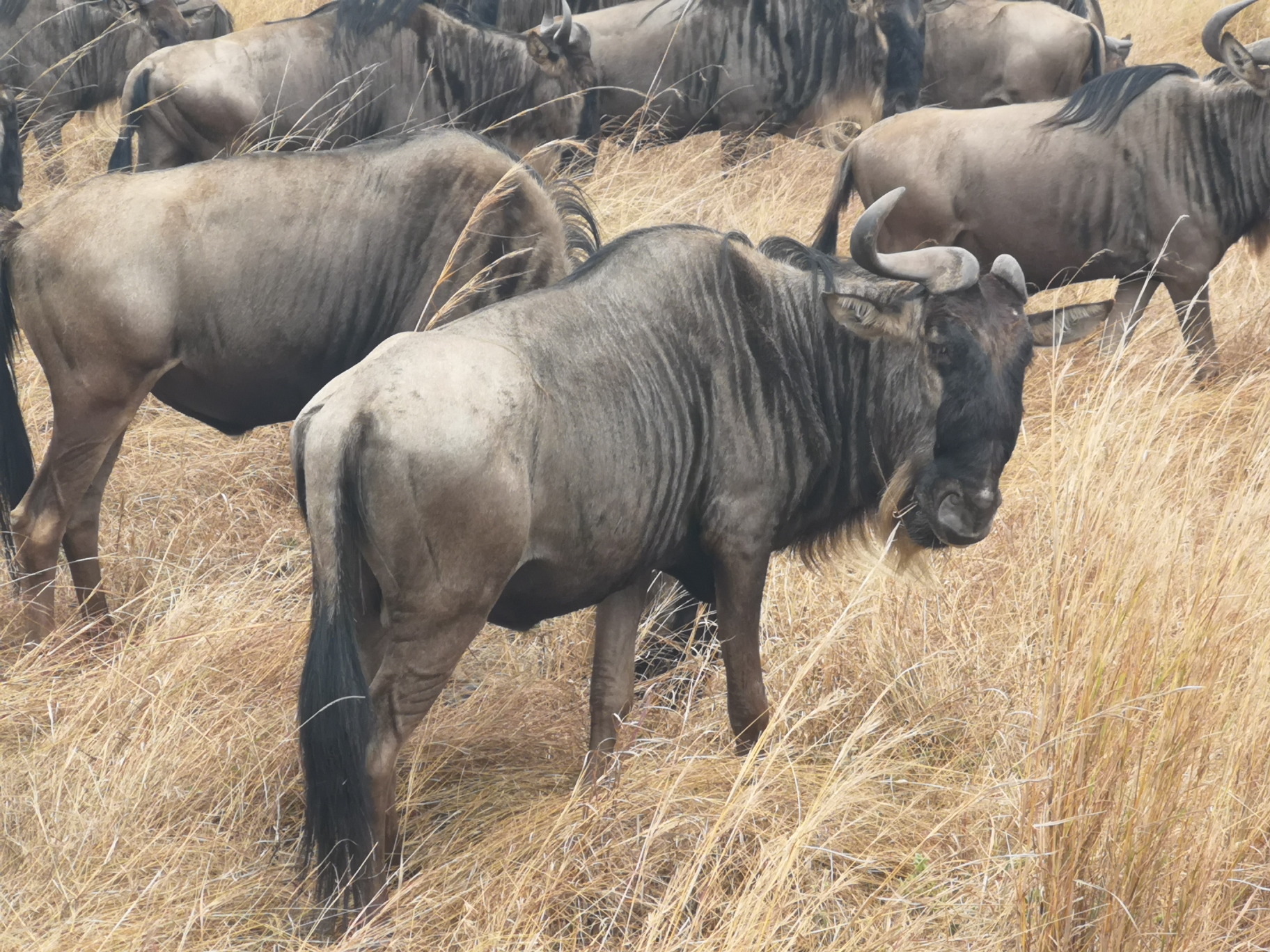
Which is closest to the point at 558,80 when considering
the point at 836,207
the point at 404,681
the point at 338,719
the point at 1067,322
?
the point at 836,207

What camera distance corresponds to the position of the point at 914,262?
10.3ft

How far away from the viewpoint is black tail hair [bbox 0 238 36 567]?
3.81 metres

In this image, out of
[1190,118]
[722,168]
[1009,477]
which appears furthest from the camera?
[722,168]

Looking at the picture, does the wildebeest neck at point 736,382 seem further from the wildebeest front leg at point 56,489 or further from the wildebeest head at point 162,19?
the wildebeest head at point 162,19

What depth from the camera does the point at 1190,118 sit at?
5801 mm

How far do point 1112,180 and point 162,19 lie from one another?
5.73m

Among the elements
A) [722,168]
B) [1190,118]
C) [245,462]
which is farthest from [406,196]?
[722,168]

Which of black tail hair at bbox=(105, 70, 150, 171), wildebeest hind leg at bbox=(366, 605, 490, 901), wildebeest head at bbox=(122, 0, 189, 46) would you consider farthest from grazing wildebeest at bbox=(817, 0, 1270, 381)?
wildebeest head at bbox=(122, 0, 189, 46)

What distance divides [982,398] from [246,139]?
3.89m

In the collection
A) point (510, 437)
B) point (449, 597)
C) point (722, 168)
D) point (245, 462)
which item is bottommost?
point (722, 168)

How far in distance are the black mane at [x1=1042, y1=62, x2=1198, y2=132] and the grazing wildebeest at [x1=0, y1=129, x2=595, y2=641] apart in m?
2.88

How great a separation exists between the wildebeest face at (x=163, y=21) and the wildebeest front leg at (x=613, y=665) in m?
6.56

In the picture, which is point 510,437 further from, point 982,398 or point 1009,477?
point 1009,477

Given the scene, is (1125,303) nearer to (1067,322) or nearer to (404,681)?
(1067,322)
